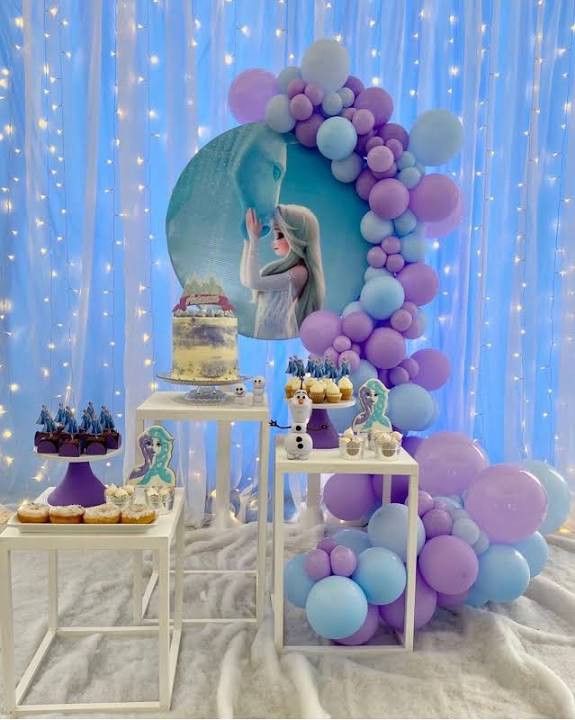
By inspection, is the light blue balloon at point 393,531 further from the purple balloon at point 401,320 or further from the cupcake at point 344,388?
the purple balloon at point 401,320

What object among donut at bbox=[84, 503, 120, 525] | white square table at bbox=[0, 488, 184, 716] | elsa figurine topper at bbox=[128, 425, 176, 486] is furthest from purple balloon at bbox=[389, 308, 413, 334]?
donut at bbox=[84, 503, 120, 525]

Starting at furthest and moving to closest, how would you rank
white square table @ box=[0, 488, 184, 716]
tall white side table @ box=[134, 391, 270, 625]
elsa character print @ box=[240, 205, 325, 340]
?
elsa character print @ box=[240, 205, 325, 340]
tall white side table @ box=[134, 391, 270, 625]
white square table @ box=[0, 488, 184, 716]

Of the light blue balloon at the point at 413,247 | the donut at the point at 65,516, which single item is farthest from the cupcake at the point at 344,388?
the donut at the point at 65,516

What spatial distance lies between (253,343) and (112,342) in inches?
27.3

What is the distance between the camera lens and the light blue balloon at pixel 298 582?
2098 mm

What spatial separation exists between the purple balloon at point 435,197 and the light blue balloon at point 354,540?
1.36 meters

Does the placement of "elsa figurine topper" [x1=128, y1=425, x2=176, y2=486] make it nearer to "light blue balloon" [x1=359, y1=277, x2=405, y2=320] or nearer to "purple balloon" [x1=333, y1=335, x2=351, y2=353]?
"purple balloon" [x1=333, y1=335, x2=351, y2=353]

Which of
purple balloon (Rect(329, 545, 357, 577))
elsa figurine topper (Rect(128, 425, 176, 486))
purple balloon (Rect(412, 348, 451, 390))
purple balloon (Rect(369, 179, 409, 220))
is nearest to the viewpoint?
elsa figurine topper (Rect(128, 425, 176, 486))

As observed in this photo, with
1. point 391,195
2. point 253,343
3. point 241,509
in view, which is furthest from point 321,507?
point 391,195

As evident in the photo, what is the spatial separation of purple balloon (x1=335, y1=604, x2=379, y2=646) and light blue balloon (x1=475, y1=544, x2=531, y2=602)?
1.25 ft

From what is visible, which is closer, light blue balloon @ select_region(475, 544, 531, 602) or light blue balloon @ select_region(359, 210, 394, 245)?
light blue balloon @ select_region(475, 544, 531, 602)

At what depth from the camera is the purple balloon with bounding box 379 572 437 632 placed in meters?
2.15

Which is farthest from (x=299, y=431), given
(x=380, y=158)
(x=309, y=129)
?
(x=309, y=129)

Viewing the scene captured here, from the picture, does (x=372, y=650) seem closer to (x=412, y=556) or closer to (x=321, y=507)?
(x=412, y=556)
